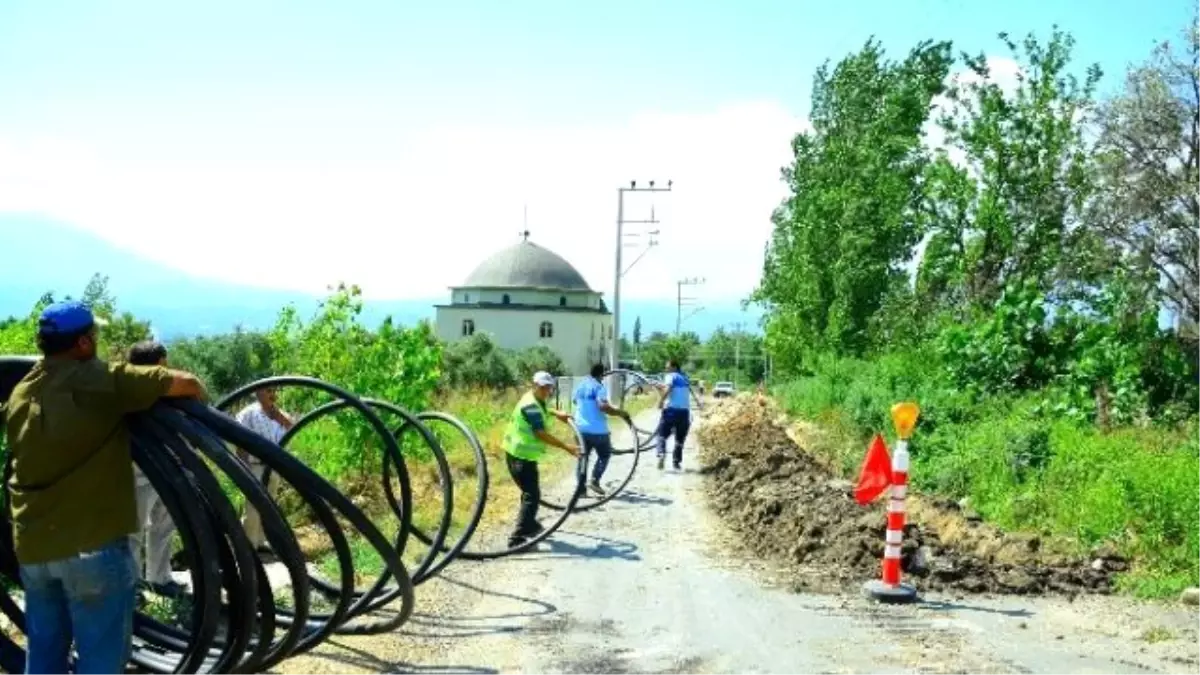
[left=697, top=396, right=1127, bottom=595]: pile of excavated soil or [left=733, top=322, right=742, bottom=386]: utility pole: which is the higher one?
[left=733, top=322, right=742, bottom=386]: utility pole

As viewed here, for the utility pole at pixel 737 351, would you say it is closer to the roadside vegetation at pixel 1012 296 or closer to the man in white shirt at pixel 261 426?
the roadside vegetation at pixel 1012 296

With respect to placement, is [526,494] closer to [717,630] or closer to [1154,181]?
[717,630]

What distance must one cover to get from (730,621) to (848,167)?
2959 centimetres

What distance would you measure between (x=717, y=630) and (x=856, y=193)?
27724 millimetres

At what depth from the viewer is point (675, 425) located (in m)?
18.5

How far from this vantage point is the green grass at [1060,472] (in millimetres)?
9930

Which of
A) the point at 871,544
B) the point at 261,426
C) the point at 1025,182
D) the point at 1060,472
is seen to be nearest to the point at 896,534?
the point at 871,544

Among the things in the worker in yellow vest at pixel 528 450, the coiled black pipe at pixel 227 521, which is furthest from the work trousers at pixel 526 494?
the coiled black pipe at pixel 227 521

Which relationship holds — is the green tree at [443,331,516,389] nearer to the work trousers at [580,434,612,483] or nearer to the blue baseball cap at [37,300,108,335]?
the work trousers at [580,434,612,483]

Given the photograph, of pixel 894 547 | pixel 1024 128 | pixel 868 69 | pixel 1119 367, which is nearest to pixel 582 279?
pixel 868 69

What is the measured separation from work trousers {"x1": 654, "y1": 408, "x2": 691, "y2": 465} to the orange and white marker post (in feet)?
29.6

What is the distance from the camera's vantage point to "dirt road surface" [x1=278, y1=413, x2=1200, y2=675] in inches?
275

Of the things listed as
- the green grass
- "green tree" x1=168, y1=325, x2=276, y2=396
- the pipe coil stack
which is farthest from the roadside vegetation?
"green tree" x1=168, y1=325, x2=276, y2=396

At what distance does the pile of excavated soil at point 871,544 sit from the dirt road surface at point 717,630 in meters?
Result: 0.44
